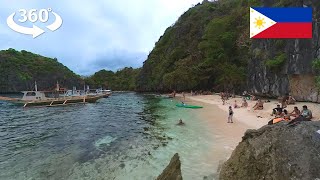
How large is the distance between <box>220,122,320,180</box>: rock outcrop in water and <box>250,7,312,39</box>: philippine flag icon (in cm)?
838

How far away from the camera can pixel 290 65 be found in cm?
3216

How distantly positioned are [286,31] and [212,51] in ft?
161

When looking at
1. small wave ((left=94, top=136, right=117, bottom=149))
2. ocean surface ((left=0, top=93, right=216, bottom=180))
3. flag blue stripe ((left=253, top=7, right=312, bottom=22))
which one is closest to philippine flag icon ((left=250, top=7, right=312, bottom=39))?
flag blue stripe ((left=253, top=7, right=312, bottom=22))

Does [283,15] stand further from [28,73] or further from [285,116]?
[28,73]

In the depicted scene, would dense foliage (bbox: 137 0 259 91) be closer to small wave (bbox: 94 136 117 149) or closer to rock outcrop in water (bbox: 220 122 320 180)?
small wave (bbox: 94 136 117 149)

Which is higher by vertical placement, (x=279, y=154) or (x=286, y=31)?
(x=286, y=31)

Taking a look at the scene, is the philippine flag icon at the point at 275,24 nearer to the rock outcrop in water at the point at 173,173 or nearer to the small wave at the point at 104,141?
the rock outcrop in water at the point at 173,173

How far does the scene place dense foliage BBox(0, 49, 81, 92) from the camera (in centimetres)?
11275

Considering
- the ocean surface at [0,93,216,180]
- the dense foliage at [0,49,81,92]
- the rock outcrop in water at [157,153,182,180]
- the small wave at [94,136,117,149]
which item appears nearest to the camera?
the rock outcrop in water at [157,153,182,180]

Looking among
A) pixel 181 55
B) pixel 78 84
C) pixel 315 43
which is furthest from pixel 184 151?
pixel 78 84

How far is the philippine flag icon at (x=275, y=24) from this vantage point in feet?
49.7

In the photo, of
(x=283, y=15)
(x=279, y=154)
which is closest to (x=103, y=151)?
(x=279, y=154)

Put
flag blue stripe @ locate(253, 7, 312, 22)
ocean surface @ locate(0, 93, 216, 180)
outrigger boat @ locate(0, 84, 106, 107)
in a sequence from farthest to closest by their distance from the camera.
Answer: outrigger boat @ locate(0, 84, 106, 107) → flag blue stripe @ locate(253, 7, 312, 22) → ocean surface @ locate(0, 93, 216, 180)

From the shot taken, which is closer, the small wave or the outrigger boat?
the small wave
